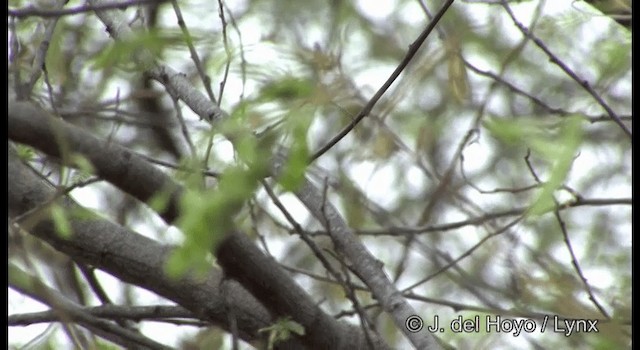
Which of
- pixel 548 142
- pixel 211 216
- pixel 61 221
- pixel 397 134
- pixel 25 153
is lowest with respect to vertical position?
pixel 211 216

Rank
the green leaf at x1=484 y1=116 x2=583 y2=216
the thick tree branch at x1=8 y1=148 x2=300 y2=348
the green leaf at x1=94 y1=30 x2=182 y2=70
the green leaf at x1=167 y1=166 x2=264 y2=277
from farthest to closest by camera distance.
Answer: the thick tree branch at x1=8 y1=148 x2=300 y2=348
the green leaf at x1=484 y1=116 x2=583 y2=216
the green leaf at x1=94 y1=30 x2=182 y2=70
the green leaf at x1=167 y1=166 x2=264 y2=277

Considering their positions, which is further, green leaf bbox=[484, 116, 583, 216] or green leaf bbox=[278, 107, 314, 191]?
green leaf bbox=[484, 116, 583, 216]

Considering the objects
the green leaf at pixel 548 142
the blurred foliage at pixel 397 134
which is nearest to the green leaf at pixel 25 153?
the blurred foliage at pixel 397 134

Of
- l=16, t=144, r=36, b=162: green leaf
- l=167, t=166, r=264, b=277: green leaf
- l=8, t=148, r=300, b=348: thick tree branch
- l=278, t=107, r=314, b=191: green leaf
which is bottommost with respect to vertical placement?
l=167, t=166, r=264, b=277: green leaf

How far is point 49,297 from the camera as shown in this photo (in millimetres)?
1085

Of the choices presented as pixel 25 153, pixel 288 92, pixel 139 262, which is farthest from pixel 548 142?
pixel 25 153

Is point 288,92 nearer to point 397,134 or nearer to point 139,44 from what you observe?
point 139,44

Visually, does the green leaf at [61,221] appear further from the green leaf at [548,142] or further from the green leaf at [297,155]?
the green leaf at [548,142]

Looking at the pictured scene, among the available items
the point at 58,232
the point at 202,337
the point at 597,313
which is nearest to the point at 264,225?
the point at 202,337

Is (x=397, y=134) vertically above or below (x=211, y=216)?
above

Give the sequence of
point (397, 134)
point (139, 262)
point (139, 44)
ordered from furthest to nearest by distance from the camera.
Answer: point (397, 134) → point (139, 262) → point (139, 44)

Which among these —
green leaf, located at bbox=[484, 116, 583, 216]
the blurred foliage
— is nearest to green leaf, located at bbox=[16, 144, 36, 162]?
the blurred foliage

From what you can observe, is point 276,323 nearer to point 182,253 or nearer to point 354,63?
point 182,253

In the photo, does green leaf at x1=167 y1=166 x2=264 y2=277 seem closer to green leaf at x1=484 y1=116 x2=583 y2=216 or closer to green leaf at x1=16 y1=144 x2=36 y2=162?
green leaf at x1=484 y1=116 x2=583 y2=216
